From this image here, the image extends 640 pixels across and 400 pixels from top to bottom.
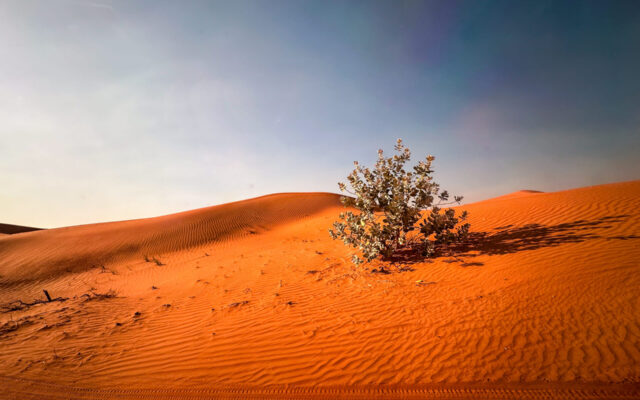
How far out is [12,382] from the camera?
3840 mm

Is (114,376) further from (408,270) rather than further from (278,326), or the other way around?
(408,270)

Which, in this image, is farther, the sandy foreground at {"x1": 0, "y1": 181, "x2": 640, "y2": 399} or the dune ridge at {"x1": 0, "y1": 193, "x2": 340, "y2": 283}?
the dune ridge at {"x1": 0, "y1": 193, "x2": 340, "y2": 283}

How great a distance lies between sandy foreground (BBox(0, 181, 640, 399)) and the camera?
10.4 feet

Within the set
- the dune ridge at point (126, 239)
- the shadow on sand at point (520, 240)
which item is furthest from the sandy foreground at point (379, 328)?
the dune ridge at point (126, 239)

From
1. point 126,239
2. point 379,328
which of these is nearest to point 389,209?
point 379,328

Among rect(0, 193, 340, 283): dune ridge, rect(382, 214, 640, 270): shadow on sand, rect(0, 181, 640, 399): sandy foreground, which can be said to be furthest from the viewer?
rect(0, 193, 340, 283): dune ridge

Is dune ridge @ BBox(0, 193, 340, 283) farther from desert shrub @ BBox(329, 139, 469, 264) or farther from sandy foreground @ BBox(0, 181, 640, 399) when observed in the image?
desert shrub @ BBox(329, 139, 469, 264)

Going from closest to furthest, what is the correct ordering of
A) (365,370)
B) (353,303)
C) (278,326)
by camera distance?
1. (365,370)
2. (278,326)
3. (353,303)

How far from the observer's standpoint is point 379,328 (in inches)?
169

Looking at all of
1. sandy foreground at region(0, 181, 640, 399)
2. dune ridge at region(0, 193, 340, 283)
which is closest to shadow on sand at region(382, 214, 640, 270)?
sandy foreground at region(0, 181, 640, 399)

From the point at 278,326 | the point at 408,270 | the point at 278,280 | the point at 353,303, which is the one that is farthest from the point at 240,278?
the point at 408,270

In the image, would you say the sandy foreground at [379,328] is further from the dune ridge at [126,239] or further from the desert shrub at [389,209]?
the dune ridge at [126,239]

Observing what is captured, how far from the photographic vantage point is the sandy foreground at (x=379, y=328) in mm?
3162

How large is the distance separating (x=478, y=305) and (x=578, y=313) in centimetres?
142
